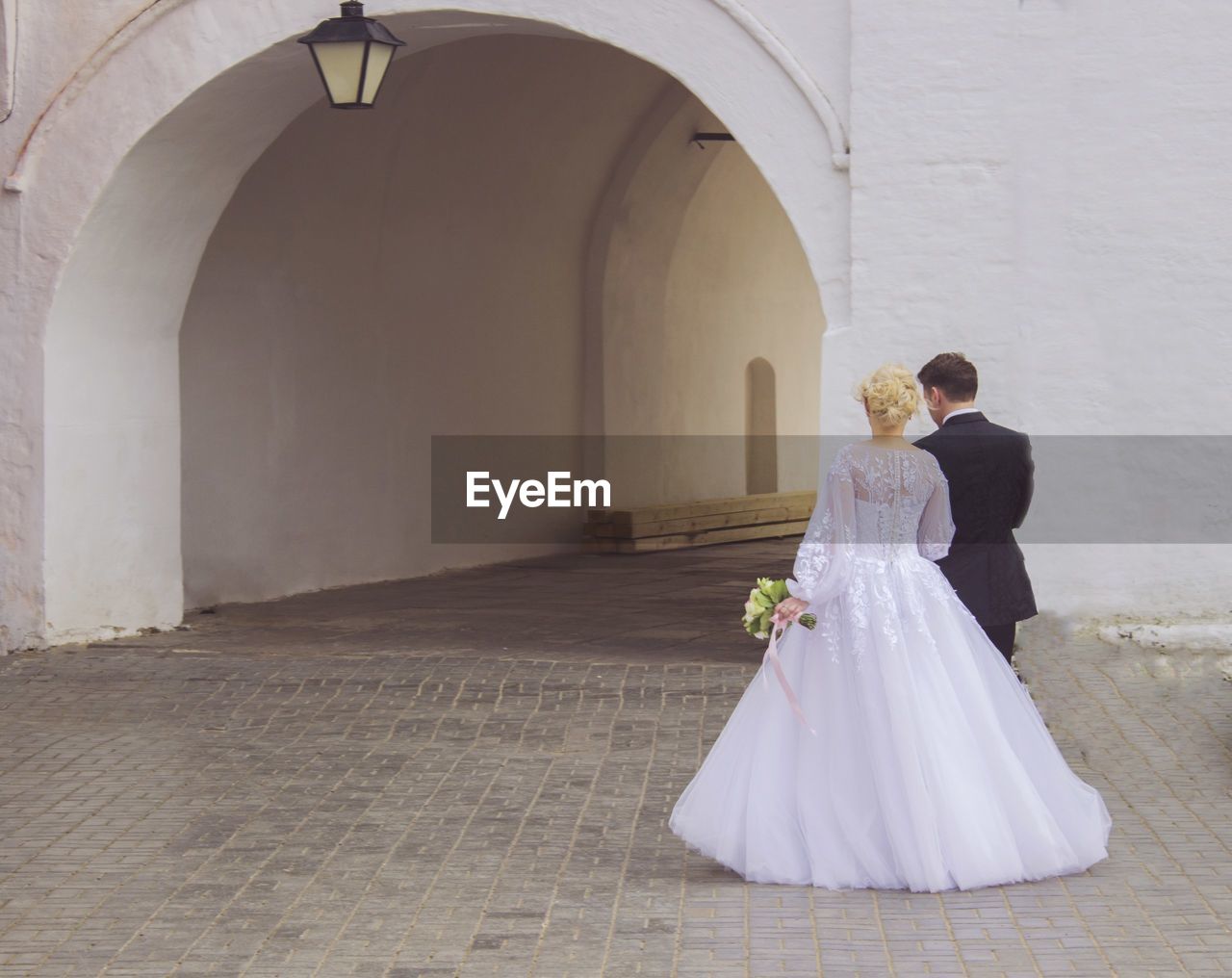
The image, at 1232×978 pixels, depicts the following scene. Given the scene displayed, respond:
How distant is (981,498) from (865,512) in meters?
0.82

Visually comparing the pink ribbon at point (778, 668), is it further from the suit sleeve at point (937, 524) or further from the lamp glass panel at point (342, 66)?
the lamp glass panel at point (342, 66)

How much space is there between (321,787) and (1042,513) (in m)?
4.13

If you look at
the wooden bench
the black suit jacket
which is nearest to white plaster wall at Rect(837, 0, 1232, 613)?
the black suit jacket

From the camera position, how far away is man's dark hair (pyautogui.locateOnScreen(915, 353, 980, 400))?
6520mm

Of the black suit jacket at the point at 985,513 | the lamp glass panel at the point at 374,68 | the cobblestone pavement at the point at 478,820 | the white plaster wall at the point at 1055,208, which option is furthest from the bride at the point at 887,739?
the lamp glass panel at the point at 374,68

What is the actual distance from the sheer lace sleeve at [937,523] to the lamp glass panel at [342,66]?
466 centimetres

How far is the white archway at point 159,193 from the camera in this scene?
928cm

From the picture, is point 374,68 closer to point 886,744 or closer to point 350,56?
point 350,56

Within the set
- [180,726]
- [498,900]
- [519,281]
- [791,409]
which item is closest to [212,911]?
[498,900]

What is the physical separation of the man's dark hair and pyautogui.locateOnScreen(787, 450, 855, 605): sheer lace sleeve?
85cm

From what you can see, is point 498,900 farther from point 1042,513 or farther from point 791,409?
point 791,409

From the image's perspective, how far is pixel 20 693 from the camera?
9.29 metres

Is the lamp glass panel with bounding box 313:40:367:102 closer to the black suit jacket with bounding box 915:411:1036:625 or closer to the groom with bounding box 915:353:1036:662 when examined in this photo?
the groom with bounding box 915:353:1036:662

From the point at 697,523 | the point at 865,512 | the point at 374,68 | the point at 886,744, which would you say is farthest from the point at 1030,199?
the point at 697,523
